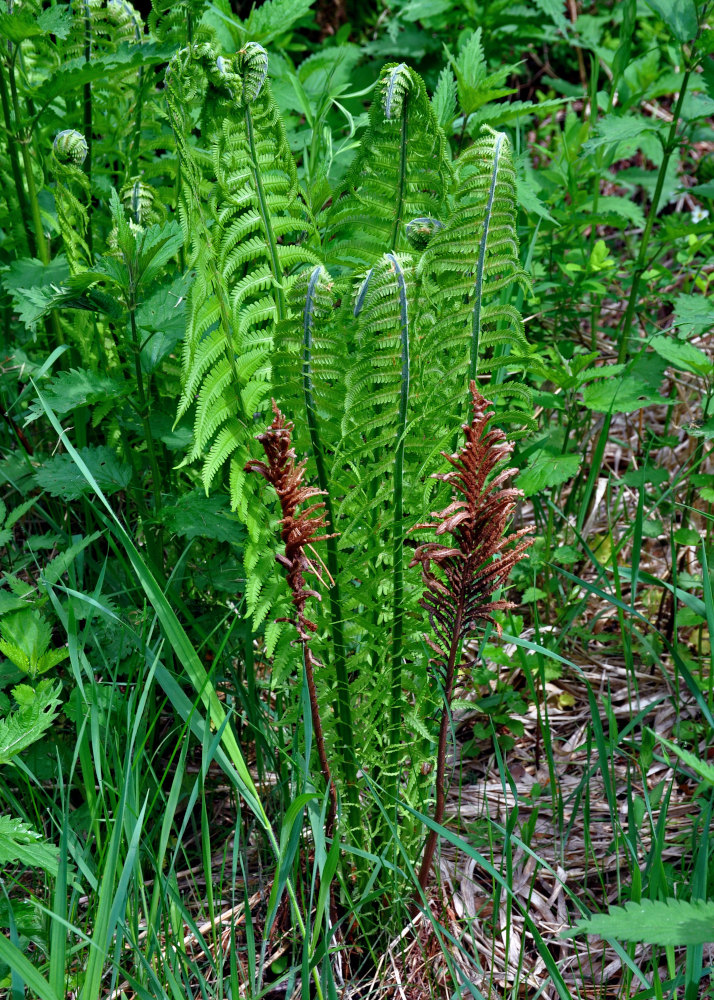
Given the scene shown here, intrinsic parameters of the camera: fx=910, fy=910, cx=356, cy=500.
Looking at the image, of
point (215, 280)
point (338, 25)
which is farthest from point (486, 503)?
point (338, 25)

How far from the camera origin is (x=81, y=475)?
1.77 m

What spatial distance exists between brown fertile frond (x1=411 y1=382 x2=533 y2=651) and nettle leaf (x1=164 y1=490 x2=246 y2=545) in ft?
1.44

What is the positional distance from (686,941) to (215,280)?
106 cm

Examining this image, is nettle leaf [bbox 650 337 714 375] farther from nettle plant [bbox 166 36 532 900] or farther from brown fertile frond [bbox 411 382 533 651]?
brown fertile frond [bbox 411 382 533 651]

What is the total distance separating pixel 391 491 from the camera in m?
1.43

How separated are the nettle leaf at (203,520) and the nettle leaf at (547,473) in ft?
2.26

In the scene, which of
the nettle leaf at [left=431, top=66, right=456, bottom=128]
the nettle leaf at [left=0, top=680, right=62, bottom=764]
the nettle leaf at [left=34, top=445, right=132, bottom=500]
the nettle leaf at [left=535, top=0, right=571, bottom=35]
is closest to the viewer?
the nettle leaf at [left=0, top=680, right=62, bottom=764]

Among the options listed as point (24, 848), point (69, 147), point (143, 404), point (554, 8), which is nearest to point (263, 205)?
point (143, 404)

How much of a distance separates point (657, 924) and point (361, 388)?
799 mm

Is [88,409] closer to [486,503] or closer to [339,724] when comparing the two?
[339,724]

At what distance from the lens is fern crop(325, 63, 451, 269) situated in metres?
1.37

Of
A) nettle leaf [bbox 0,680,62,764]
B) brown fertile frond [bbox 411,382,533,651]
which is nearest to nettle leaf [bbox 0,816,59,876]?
nettle leaf [bbox 0,680,62,764]

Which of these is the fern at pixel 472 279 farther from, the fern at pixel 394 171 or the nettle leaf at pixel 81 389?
the nettle leaf at pixel 81 389

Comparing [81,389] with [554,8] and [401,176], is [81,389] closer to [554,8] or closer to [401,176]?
[401,176]
